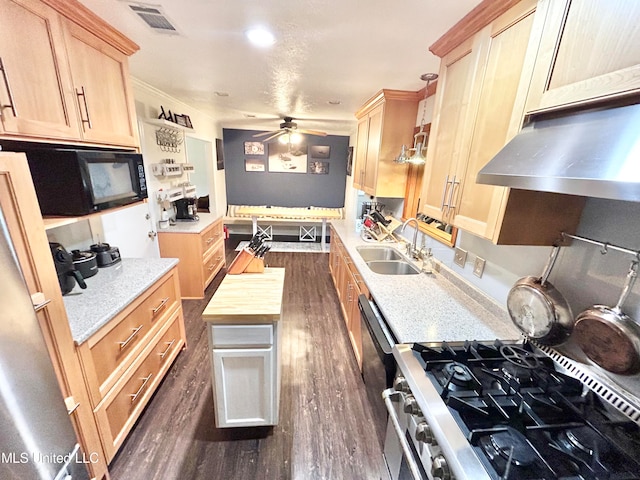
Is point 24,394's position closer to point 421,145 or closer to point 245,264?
point 245,264

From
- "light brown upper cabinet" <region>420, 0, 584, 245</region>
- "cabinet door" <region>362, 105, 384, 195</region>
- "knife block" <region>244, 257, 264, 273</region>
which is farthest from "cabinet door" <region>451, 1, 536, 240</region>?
"cabinet door" <region>362, 105, 384, 195</region>

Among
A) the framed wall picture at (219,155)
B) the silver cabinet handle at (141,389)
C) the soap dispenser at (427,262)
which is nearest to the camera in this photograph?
the silver cabinet handle at (141,389)

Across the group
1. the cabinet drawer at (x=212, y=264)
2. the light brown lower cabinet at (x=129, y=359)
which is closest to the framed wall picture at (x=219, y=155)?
the cabinet drawer at (x=212, y=264)

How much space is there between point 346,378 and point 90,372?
1.64 metres

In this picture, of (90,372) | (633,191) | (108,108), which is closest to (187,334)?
(90,372)

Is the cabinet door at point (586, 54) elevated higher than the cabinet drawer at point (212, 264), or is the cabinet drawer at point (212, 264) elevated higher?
the cabinet door at point (586, 54)

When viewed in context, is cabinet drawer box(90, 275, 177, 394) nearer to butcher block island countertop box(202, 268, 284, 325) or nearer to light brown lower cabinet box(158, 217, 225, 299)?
butcher block island countertop box(202, 268, 284, 325)

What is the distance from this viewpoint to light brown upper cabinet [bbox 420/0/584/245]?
0.99 metres

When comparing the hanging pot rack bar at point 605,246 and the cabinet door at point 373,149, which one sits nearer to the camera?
the hanging pot rack bar at point 605,246

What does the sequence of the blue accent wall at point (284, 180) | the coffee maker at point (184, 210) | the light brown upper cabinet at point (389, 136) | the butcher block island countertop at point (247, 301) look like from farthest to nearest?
1. the blue accent wall at point (284, 180)
2. the coffee maker at point (184, 210)
3. the light brown upper cabinet at point (389, 136)
4. the butcher block island countertop at point (247, 301)

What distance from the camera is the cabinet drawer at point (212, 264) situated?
3.29 metres

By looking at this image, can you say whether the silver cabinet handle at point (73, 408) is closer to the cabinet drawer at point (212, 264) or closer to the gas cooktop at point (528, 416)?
the gas cooktop at point (528, 416)

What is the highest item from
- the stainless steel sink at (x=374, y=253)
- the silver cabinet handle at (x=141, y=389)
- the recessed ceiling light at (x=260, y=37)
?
the recessed ceiling light at (x=260, y=37)

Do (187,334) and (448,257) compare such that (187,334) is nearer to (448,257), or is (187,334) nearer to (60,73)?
(60,73)
